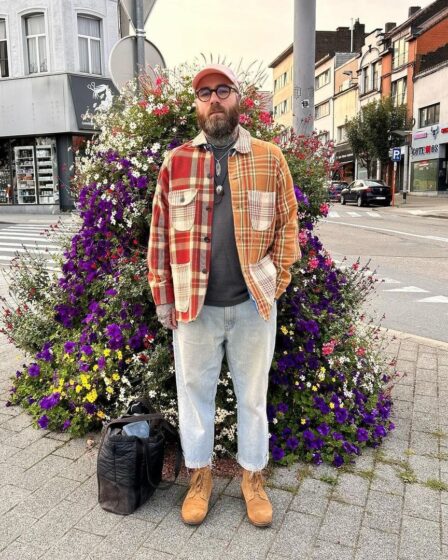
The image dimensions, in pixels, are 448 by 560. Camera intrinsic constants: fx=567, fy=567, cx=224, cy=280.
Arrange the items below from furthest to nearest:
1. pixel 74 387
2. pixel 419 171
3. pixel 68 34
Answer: pixel 419 171 → pixel 68 34 → pixel 74 387

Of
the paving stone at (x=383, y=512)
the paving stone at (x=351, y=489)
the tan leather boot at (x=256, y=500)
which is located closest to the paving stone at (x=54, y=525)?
the tan leather boot at (x=256, y=500)

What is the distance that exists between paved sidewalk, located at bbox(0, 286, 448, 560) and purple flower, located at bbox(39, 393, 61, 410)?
19cm

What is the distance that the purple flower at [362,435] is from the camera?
3.53 m

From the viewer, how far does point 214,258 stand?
2693mm

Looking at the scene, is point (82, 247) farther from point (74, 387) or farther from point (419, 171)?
point (419, 171)

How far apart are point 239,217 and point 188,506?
1476 mm

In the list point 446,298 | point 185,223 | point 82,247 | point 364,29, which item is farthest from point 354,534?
point 364,29

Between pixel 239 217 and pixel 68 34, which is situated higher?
pixel 68 34

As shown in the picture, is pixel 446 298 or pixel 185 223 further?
pixel 446 298

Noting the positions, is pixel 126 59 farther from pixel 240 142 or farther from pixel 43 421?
pixel 43 421

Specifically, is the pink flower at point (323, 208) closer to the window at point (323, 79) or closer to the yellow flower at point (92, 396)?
the yellow flower at point (92, 396)

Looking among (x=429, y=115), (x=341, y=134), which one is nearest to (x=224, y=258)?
(x=429, y=115)

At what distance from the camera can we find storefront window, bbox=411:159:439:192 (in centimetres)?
3529

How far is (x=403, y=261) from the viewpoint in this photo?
11977 mm
